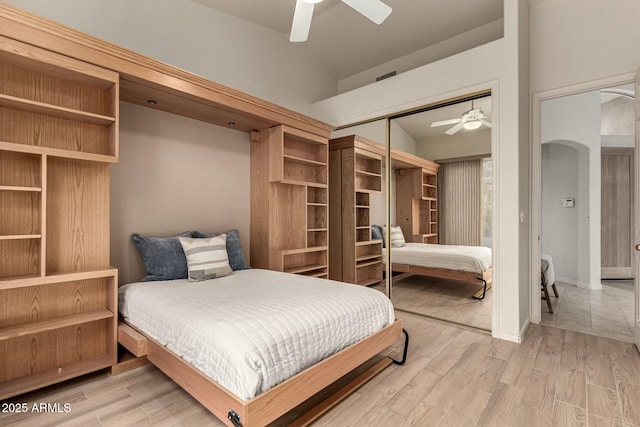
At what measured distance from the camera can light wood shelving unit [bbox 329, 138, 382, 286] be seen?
393cm

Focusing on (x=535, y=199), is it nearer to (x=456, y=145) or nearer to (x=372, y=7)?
(x=456, y=145)

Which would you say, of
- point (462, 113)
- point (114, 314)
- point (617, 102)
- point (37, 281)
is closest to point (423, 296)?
point (462, 113)

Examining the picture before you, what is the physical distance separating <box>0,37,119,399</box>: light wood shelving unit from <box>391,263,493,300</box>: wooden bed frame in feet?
9.36

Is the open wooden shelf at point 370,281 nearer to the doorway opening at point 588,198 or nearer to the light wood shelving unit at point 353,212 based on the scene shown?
the light wood shelving unit at point 353,212

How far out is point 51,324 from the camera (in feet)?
6.44

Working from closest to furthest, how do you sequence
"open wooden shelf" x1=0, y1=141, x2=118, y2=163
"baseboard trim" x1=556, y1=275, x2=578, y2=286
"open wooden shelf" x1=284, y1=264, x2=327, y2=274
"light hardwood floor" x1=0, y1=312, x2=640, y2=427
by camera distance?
"light hardwood floor" x1=0, y1=312, x2=640, y2=427 < "open wooden shelf" x1=0, y1=141, x2=118, y2=163 < "open wooden shelf" x1=284, y1=264, x2=327, y2=274 < "baseboard trim" x1=556, y1=275, x2=578, y2=286

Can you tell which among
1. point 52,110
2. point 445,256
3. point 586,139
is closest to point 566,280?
point 586,139

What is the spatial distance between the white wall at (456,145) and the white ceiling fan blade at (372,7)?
4.79 ft

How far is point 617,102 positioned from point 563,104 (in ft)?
5.96

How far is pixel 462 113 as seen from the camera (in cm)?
316

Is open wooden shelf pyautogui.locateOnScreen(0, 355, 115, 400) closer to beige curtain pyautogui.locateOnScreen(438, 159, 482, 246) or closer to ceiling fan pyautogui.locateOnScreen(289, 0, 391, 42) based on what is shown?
ceiling fan pyautogui.locateOnScreen(289, 0, 391, 42)

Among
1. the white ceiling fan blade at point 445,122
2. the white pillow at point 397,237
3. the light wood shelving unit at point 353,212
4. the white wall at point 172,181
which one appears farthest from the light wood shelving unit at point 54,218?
the white ceiling fan blade at point 445,122

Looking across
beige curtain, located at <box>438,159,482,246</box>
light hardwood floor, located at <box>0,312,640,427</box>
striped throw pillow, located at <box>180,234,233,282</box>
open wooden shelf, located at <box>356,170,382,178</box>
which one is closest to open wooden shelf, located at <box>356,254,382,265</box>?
beige curtain, located at <box>438,159,482,246</box>

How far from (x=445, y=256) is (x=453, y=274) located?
207mm
